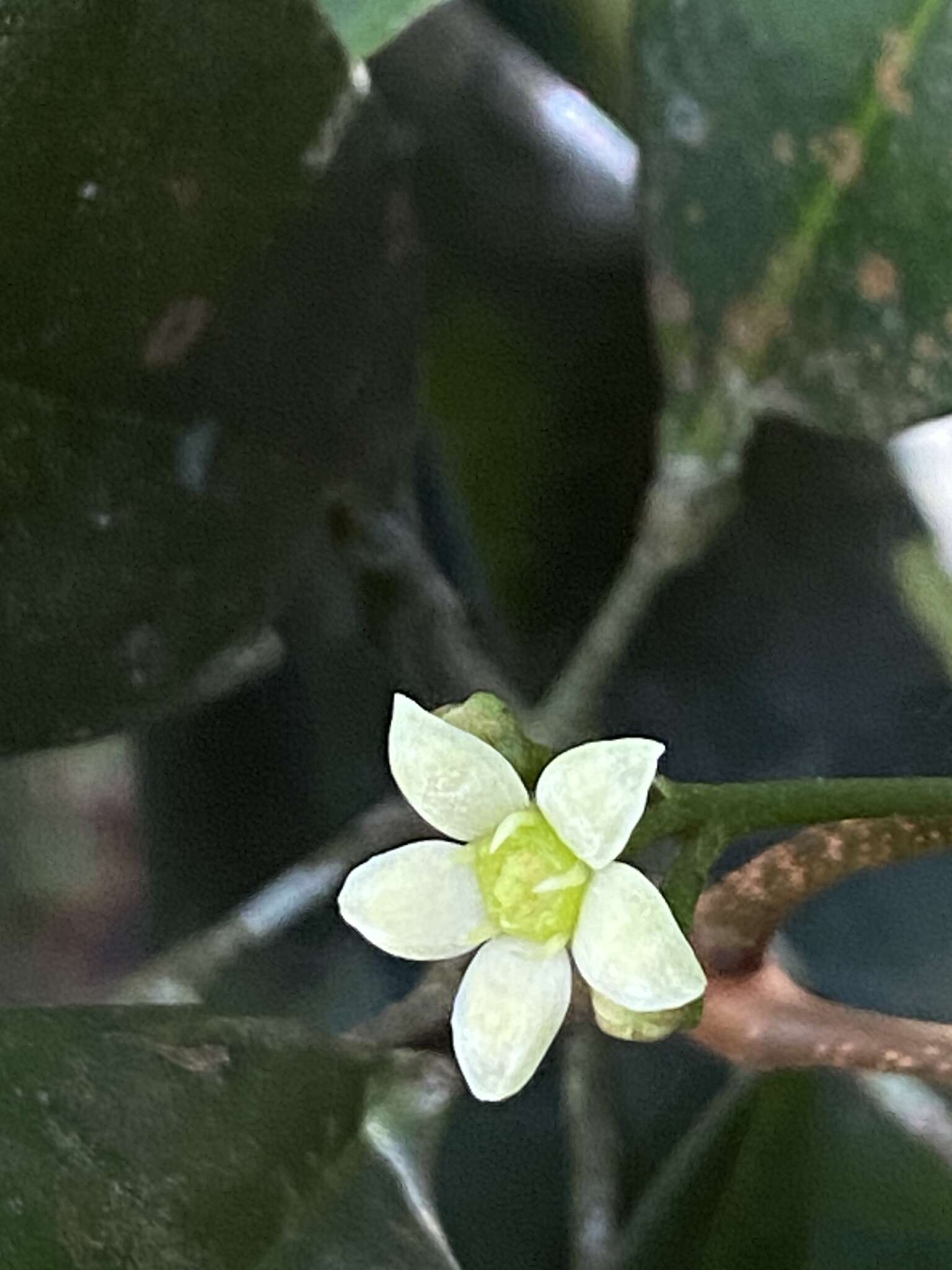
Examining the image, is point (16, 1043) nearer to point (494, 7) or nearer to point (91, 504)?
point (91, 504)

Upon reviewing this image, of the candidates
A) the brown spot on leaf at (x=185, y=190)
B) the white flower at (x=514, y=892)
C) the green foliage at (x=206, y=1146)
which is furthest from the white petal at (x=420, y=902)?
the brown spot on leaf at (x=185, y=190)

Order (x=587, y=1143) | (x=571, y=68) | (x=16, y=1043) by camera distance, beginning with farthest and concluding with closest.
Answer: (x=571, y=68) → (x=587, y=1143) → (x=16, y=1043)

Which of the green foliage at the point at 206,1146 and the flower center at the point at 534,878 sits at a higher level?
the flower center at the point at 534,878

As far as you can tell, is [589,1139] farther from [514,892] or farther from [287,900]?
[514,892]

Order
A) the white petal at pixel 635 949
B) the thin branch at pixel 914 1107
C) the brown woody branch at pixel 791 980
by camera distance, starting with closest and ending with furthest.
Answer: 1. the white petal at pixel 635 949
2. the brown woody branch at pixel 791 980
3. the thin branch at pixel 914 1107

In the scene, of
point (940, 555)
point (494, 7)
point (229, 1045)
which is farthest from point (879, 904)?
point (494, 7)

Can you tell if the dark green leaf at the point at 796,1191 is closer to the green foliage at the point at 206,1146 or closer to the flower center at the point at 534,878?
the green foliage at the point at 206,1146

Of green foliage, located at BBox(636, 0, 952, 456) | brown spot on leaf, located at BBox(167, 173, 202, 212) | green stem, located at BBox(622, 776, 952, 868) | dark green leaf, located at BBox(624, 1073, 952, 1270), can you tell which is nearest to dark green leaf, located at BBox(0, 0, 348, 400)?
brown spot on leaf, located at BBox(167, 173, 202, 212)
